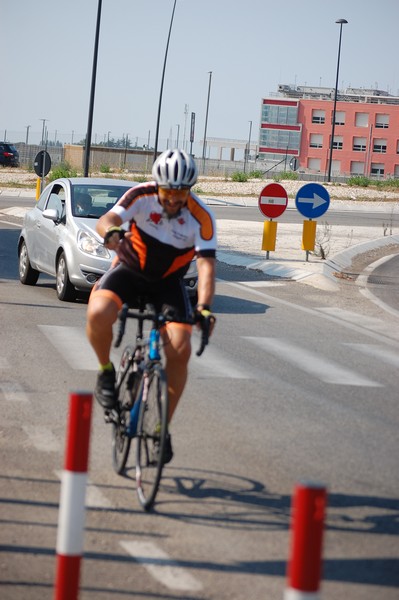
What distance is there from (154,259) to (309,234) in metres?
15.8

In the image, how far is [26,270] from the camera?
17297 mm

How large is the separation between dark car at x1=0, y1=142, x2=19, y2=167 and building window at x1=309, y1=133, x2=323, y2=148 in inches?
2778

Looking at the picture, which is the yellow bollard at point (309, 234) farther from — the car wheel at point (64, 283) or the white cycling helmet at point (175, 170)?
the white cycling helmet at point (175, 170)

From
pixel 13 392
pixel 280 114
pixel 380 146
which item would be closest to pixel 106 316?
pixel 13 392

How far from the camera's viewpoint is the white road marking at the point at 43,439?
7426 mm

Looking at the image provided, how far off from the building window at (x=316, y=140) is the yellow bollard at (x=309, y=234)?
117063 mm

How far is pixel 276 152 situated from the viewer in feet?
477

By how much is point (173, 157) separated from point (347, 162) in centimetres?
13061

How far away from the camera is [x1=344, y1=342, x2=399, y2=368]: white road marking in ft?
40.2

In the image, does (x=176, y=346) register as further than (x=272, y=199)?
No

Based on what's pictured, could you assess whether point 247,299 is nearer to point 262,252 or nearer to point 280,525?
point 262,252

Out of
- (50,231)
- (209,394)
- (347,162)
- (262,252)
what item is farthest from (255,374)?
(347,162)

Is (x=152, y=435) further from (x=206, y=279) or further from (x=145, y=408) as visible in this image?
(x=206, y=279)

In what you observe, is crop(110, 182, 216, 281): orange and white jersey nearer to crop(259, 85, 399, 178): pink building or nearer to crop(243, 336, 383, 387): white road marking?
crop(243, 336, 383, 387): white road marking
